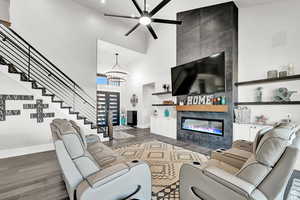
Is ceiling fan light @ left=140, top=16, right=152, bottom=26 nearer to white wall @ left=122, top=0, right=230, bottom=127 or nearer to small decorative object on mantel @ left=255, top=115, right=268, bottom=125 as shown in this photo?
white wall @ left=122, top=0, right=230, bottom=127

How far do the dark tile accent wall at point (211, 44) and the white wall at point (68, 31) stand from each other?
302 cm

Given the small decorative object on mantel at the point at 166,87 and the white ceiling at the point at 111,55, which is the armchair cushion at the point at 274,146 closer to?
the small decorative object on mantel at the point at 166,87

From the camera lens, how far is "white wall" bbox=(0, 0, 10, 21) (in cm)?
391

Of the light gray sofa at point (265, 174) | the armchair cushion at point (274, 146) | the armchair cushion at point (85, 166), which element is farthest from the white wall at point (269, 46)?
the armchair cushion at point (85, 166)

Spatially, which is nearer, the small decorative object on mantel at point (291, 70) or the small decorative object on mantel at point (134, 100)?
the small decorative object on mantel at point (291, 70)

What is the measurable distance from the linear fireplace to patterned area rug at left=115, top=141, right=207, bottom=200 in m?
0.91

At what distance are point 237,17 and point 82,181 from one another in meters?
4.88

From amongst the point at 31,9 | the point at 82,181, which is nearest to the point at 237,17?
the point at 82,181

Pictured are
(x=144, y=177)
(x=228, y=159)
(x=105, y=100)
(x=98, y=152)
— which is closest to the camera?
(x=144, y=177)

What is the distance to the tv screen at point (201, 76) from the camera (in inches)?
142

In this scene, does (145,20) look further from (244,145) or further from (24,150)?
(24,150)

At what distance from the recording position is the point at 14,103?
11.2 feet

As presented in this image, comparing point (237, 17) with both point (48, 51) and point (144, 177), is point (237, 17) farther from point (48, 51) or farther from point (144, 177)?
point (48, 51)

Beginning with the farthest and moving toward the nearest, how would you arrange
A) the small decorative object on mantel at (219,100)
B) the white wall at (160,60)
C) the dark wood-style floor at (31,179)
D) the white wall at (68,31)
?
the white wall at (160,60)
the white wall at (68,31)
the small decorative object on mantel at (219,100)
the dark wood-style floor at (31,179)
